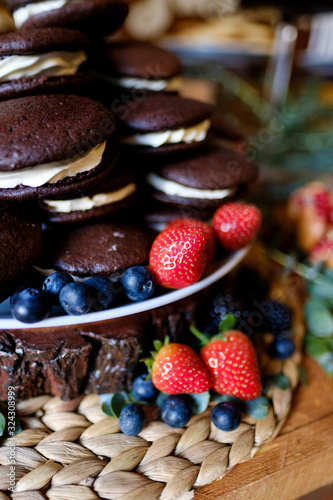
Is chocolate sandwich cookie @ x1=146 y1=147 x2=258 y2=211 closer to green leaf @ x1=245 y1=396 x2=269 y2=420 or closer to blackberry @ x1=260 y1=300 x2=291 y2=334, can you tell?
blackberry @ x1=260 y1=300 x2=291 y2=334

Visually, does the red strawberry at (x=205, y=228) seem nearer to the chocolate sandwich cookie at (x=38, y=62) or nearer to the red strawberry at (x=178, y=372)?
the red strawberry at (x=178, y=372)

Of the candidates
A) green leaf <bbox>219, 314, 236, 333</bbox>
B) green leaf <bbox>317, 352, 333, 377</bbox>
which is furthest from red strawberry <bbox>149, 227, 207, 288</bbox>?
green leaf <bbox>317, 352, 333, 377</bbox>

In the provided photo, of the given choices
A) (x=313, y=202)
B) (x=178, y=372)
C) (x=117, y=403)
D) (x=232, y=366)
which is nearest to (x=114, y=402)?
(x=117, y=403)

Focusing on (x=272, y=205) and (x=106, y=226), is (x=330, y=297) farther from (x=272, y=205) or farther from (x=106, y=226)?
A: (x=106, y=226)

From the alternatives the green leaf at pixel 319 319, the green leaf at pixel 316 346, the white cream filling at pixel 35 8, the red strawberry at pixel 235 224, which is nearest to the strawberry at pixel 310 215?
the green leaf at pixel 319 319

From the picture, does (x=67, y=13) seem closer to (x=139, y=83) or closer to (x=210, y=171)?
(x=139, y=83)

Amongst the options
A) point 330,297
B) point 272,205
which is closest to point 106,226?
point 330,297
